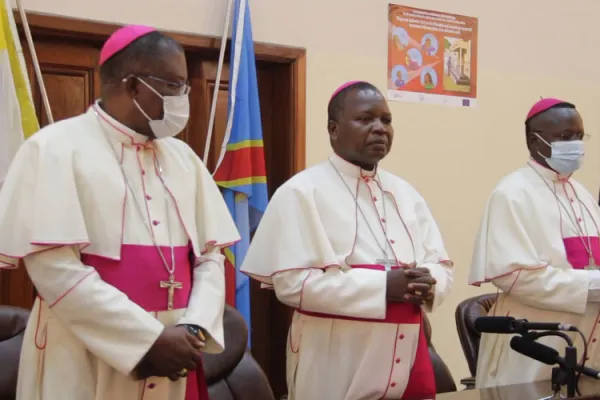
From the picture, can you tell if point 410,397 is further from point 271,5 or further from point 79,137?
point 271,5

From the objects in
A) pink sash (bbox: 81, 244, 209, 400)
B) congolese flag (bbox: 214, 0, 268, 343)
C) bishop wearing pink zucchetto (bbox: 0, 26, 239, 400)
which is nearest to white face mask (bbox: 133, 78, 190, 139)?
bishop wearing pink zucchetto (bbox: 0, 26, 239, 400)

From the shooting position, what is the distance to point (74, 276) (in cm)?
238

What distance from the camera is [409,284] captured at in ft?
10.1

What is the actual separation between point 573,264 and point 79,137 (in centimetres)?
230

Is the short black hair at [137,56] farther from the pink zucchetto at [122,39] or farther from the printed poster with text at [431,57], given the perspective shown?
the printed poster with text at [431,57]

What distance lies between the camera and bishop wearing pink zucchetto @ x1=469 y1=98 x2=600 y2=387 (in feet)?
12.1

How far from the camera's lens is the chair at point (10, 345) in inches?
110

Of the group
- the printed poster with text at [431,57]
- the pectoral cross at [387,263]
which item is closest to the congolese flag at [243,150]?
the printed poster with text at [431,57]

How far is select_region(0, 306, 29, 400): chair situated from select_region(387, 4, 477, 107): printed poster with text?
10.2ft

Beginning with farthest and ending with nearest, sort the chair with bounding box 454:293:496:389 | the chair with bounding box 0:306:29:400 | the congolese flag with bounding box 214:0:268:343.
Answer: the congolese flag with bounding box 214:0:268:343, the chair with bounding box 454:293:496:389, the chair with bounding box 0:306:29:400

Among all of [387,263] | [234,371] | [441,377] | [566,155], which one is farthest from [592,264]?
[234,371]

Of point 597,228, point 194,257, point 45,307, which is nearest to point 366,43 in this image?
point 597,228

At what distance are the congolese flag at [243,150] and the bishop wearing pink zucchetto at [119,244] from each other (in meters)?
1.71

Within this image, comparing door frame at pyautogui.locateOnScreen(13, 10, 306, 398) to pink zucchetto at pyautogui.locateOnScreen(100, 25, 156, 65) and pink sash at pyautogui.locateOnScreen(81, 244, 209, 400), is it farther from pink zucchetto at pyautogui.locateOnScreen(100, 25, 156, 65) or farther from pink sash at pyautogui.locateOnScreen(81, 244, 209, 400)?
pink sash at pyautogui.locateOnScreen(81, 244, 209, 400)
